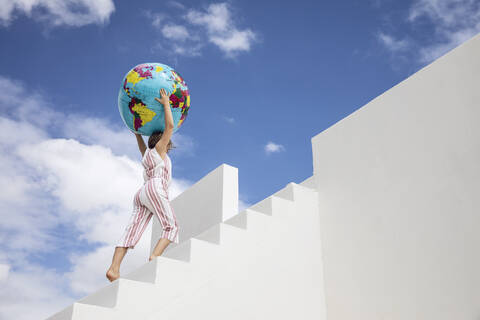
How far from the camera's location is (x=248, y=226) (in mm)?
3627

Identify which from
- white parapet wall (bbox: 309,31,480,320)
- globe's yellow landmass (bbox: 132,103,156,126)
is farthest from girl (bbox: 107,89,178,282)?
white parapet wall (bbox: 309,31,480,320)

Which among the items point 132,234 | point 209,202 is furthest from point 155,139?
point 209,202

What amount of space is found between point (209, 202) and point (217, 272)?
360cm

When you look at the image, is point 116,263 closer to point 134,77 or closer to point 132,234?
point 132,234

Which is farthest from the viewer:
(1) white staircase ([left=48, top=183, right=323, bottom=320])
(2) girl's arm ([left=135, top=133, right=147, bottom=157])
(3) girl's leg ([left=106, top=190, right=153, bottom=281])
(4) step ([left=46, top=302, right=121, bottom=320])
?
(2) girl's arm ([left=135, top=133, right=147, bottom=157])

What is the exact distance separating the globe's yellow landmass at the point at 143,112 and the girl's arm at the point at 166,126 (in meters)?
0.13

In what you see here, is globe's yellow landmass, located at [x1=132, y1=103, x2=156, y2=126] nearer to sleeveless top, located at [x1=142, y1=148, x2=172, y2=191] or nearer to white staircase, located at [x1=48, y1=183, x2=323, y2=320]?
sleeveless top, located at [x1=142, y1=148, x2=172, y2=191]

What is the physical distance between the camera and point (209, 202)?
6.84 m

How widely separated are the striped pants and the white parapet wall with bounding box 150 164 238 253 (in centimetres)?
234

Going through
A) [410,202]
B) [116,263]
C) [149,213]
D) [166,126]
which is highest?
[166,126]

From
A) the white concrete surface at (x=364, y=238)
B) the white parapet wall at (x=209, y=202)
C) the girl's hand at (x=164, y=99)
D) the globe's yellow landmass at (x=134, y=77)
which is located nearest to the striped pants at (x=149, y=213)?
the white concrete surface at (x=364, y=238)

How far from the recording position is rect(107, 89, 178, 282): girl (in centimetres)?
395

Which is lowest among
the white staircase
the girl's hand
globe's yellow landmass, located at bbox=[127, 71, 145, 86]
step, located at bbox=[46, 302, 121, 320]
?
step, located at bbox=[46, 302, 121, 320]

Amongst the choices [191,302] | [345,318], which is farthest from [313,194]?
[191,302]
